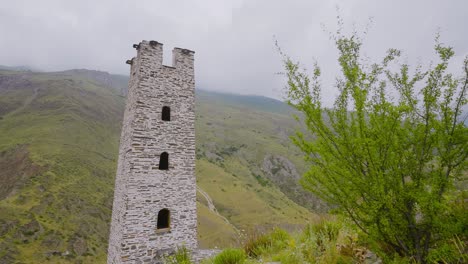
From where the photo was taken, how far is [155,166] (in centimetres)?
1130

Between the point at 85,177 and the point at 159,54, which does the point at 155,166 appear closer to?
the point at 159,54

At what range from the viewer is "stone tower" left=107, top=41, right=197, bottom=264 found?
34.8ft

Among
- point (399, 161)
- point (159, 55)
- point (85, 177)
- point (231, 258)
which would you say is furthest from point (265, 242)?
point (85, 177)

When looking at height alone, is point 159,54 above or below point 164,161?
above

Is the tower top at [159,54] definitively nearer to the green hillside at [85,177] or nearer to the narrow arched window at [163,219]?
the narrow arched window at [163,219]

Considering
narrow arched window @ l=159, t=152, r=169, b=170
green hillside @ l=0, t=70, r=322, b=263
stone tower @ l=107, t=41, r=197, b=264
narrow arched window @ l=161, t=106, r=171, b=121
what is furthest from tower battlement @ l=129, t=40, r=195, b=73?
green hillside @ l=0, t=70, r=322, b=263

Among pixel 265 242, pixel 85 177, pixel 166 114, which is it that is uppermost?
pixel 166 114

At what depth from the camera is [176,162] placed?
38.7ft

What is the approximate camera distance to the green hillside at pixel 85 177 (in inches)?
1270

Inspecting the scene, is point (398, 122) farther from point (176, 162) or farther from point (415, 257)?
point (176, 162)

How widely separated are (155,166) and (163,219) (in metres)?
2.35

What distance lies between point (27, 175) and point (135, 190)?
41.6m

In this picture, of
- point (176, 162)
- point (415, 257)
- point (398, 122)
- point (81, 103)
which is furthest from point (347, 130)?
point (81, 103)

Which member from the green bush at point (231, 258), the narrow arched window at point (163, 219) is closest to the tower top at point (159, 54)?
the narrow arched window at point (163, 219)
